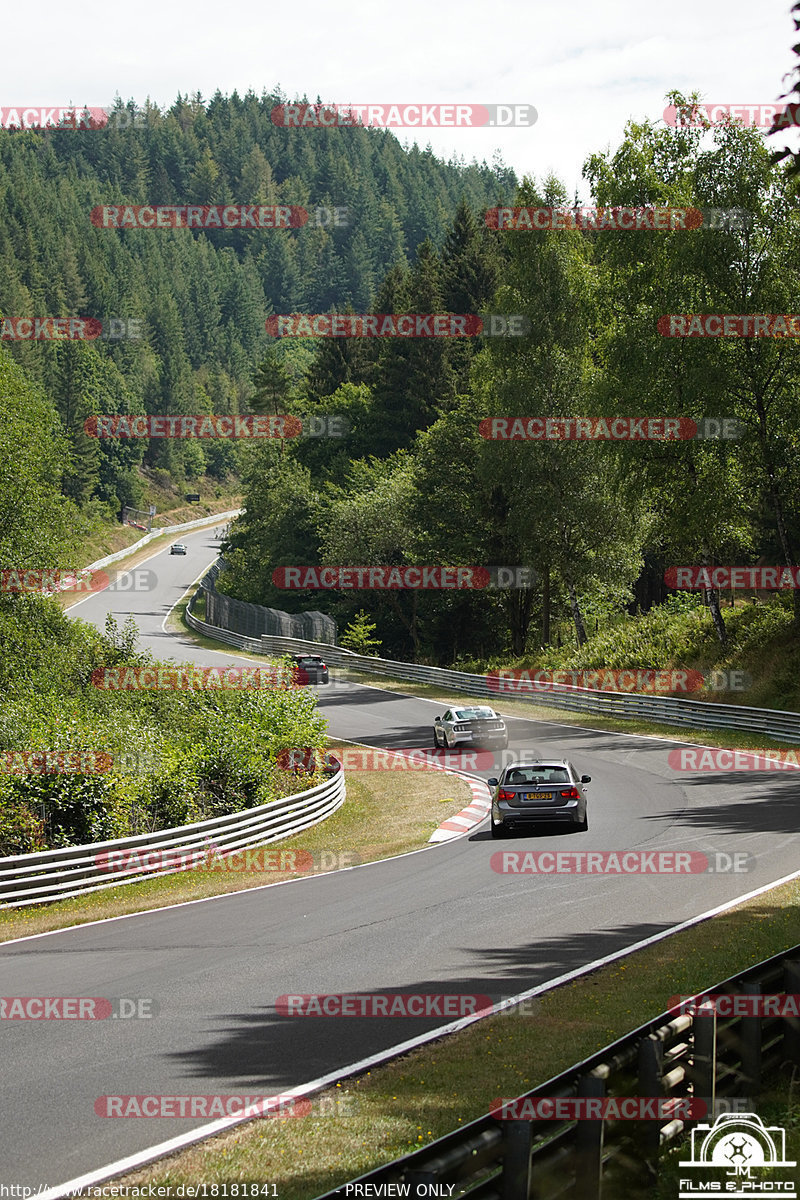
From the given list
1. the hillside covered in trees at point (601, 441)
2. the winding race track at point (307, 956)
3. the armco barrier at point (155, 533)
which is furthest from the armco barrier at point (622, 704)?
the armco barrier at point (155, 533)

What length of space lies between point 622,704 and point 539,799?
18911mm

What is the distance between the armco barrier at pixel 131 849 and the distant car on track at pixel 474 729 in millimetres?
9378

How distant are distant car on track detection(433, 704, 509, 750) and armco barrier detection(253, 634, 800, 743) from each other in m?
5.72

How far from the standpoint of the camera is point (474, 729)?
33188 millimetres

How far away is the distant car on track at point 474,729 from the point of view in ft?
109

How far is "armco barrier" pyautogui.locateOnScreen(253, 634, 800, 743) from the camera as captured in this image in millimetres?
31750

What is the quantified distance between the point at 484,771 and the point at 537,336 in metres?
22.7

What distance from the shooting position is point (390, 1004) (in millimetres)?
10000

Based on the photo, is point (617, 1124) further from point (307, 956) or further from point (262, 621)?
point (262, 621)

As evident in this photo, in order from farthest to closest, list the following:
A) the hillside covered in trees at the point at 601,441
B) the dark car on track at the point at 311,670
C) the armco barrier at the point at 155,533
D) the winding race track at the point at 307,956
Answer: the armco barrier at the point at 155,533 → the dark car on track at the point at 311,670 → the hillside covered in trees at the point at 601,441 → the winding race track at the point at 307,956

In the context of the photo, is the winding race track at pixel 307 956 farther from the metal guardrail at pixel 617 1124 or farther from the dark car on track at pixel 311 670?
the dark car on track at pixel 311 670

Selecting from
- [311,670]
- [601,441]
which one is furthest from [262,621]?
[601,441]

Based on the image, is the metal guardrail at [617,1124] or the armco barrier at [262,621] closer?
the metal guardrail at [617,1124]

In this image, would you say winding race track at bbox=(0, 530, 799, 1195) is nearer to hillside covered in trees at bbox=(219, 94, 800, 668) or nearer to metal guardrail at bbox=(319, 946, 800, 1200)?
metal guardrail at bbox=(319, 946, 800, 1200)
